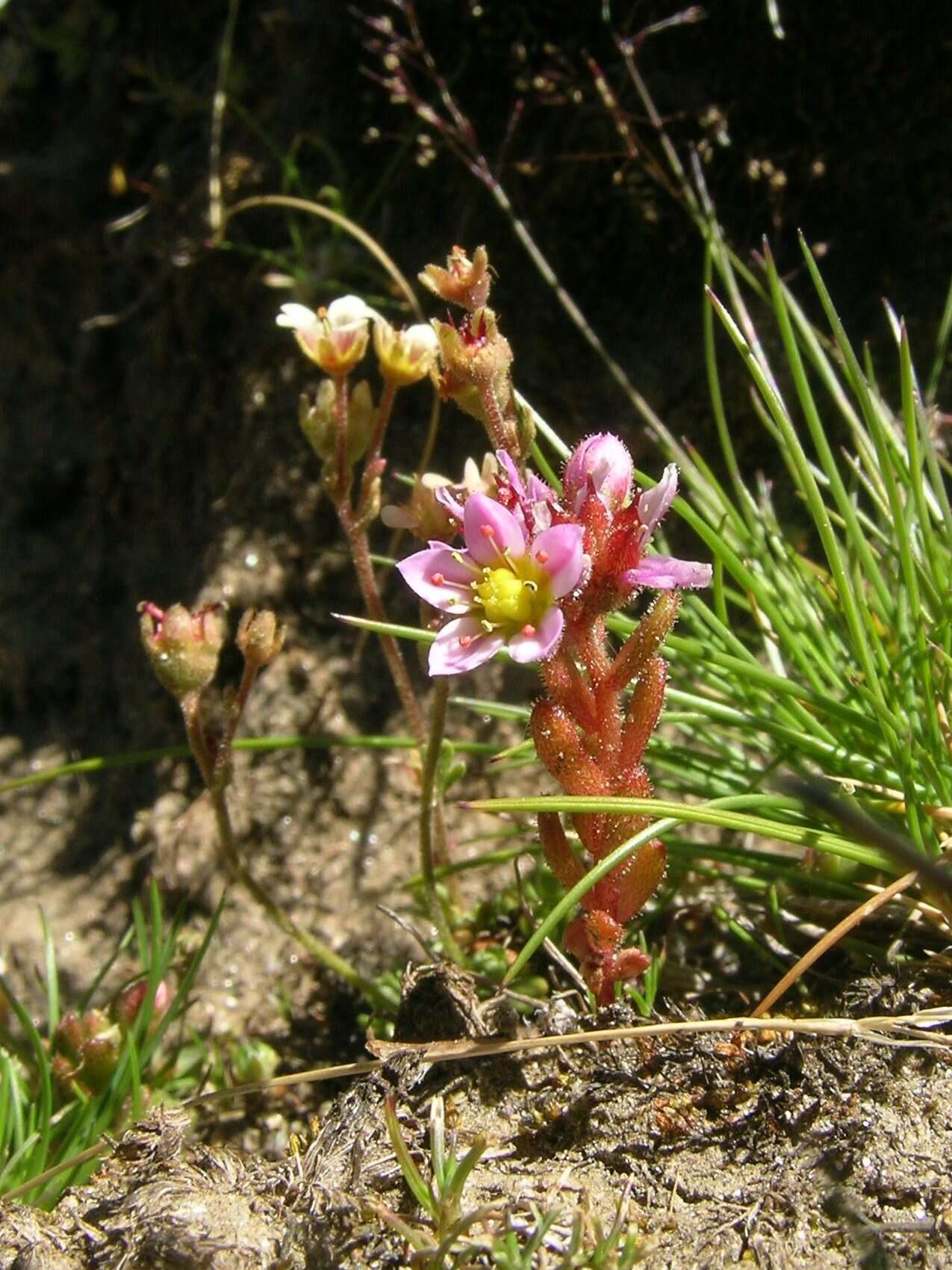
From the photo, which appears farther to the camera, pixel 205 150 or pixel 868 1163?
pixel 205 150

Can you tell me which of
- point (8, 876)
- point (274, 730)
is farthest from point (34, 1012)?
point (274, 730)

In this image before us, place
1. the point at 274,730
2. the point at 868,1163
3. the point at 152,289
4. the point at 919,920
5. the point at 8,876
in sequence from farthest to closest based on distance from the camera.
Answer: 1. the point at 152,289
2. the point at 8,876
3. the point at 274,730
4. the point at 919,920
5. the point at 868,1163

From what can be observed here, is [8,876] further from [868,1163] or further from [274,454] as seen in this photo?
[868,1163]

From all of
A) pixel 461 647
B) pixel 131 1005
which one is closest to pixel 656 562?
pixel 461 647

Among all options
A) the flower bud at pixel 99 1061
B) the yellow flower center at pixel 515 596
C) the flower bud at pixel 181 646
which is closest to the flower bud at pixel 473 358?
the yellow flower center at pixel 515 596

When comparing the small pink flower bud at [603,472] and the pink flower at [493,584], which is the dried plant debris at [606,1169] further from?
the small pink flower bud at [603,472]

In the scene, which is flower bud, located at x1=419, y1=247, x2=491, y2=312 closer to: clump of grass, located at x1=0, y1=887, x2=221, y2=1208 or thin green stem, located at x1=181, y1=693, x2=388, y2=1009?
thin green stem, located at x1=181, y1=693, x2=388, y2=1009

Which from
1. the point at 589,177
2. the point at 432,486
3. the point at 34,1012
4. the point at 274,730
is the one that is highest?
the point at 589,177

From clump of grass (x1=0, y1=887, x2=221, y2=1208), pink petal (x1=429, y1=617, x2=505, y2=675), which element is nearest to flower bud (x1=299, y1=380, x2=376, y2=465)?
pink petal (x1=429, y1=617, x2=505, y2=675)
